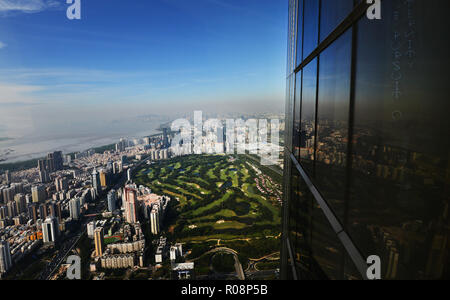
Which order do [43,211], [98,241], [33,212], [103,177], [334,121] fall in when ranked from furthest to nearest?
[103,177]
[98,241]
[43,211]
[33,212]
[334,121]

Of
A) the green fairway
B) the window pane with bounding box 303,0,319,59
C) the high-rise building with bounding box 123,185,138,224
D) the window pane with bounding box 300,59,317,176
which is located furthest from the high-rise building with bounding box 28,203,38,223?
the window pane with bounding box 303,0,319,59

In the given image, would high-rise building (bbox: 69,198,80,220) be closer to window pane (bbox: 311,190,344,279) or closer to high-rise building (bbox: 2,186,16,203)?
high-rise building (bbox: 2,186,16,203)

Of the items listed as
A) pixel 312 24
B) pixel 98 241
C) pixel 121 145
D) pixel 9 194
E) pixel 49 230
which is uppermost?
pixel 312 24

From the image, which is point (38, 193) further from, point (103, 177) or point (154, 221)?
point (154, 221)

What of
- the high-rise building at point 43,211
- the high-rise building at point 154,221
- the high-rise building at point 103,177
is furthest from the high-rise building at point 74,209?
the high-rise building at point 154,221

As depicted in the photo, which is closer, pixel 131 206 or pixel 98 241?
pixel 98 241

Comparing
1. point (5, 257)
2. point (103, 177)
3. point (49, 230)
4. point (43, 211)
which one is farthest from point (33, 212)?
point (103, 177)

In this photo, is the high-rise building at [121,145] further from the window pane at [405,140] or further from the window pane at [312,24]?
the window pane at [405,140]
